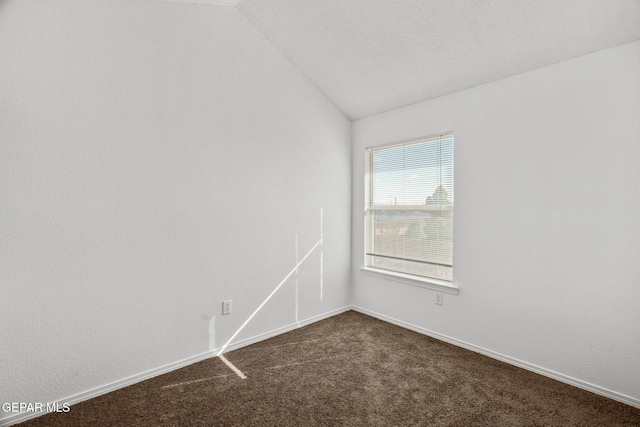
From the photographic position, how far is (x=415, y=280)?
10.1 feet

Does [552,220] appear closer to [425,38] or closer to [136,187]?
[425,38]

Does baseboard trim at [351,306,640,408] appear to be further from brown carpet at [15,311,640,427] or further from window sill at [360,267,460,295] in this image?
window sill at [360,267,460,295]

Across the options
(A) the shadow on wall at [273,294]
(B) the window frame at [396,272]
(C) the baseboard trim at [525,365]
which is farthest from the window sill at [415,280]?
(A) the shadow on wall at [273,294]

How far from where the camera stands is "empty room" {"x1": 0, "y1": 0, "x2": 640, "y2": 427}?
1.87 metres

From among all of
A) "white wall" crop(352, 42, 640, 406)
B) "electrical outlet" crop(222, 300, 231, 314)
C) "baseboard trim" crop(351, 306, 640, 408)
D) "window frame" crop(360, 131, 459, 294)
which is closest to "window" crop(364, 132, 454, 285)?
"window frame" crop(360, 131, 459, 294)

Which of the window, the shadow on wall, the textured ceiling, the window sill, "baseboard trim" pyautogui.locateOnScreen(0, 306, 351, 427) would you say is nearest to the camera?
"baseboard trim" pyautogui.locateOnScreen(0, 306, 351, 427)

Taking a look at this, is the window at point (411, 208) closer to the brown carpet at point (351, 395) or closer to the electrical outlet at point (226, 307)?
the brown carpet at point (351, 395)

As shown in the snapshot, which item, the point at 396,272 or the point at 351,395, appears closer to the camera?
the point at 351,395

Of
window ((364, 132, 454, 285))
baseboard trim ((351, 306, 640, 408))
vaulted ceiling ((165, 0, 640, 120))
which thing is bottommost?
baseboard trim ((351, 306, 640, 408))

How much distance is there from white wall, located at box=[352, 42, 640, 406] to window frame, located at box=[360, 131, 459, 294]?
0.27 ft

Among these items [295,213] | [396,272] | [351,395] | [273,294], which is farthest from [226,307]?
[396,272]

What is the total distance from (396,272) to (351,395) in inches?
60.7

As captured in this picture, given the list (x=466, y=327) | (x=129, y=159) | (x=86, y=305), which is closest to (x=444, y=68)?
(x=466, y=327)

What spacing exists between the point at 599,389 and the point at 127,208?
337cm
